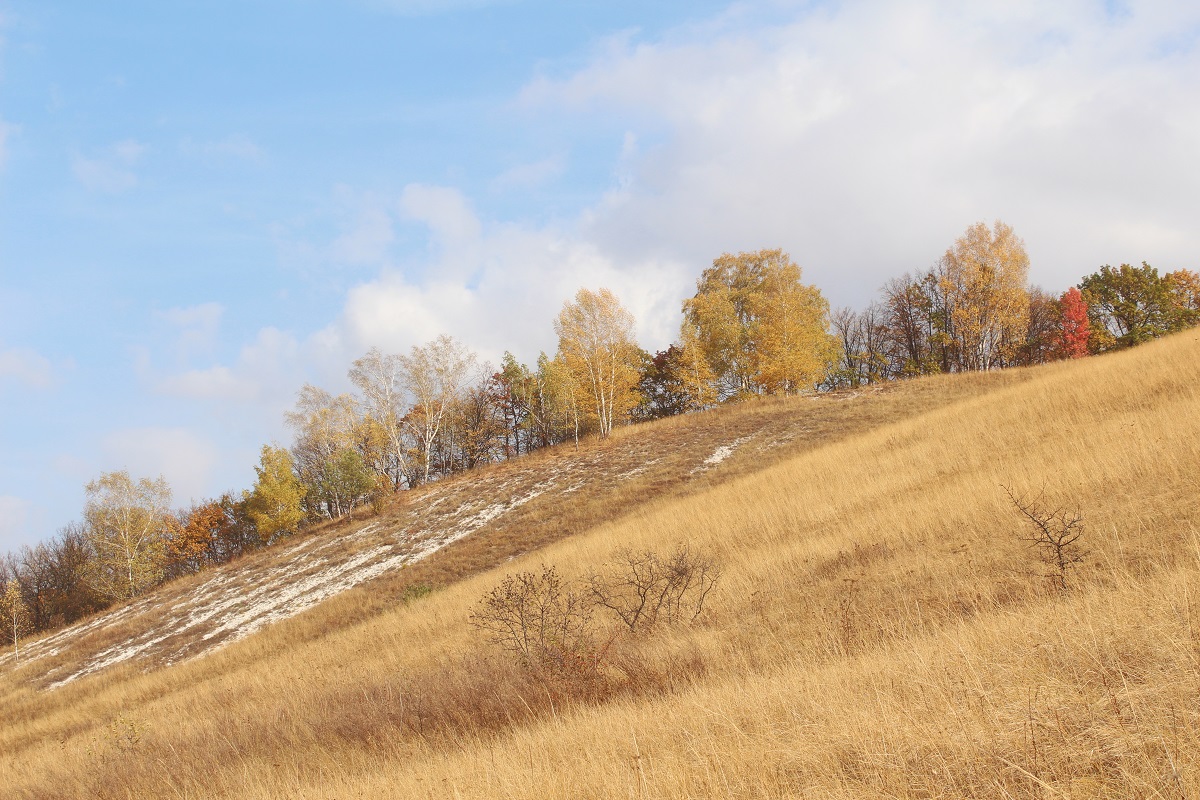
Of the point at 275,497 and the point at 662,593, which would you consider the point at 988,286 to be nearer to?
the point at 662,593

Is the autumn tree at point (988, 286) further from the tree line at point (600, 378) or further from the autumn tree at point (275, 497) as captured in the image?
the autumn tree at point (275, 497)

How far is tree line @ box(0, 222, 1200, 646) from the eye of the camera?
4416cm

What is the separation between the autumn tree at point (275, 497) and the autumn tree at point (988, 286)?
5141 cm

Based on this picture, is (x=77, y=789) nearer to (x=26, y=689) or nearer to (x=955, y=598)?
(x=955, y=598)

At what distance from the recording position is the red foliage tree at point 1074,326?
48.1 metres

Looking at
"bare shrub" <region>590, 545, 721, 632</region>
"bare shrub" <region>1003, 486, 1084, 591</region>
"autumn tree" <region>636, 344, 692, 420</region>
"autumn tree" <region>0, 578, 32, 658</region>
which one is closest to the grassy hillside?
"bare shrub" <region>1003, 486, 1084, 591</region>

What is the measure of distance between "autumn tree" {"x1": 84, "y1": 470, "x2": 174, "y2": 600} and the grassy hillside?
106 ft

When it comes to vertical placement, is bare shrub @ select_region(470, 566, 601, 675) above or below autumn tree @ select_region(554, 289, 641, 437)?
below

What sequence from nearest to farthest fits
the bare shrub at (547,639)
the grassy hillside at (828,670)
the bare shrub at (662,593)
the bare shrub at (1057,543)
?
the grassy hillside at (828,670), the bare shrub at (1057,543), the bare shrub at (547,639), the bare shrub at (662,593)

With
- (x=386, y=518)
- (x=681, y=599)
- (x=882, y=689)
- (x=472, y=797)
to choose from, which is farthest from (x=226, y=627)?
(x=882, y=689)

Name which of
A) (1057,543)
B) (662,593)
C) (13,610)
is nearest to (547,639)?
(662,593)

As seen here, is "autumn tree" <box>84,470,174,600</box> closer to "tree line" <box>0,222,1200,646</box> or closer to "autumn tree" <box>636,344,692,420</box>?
"tree line" <box>0,222,1200,646</box>

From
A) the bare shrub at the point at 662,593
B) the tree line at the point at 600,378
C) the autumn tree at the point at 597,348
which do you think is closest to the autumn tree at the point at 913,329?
the tree line at the point at 600,378

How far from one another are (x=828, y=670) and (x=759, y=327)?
134ft
